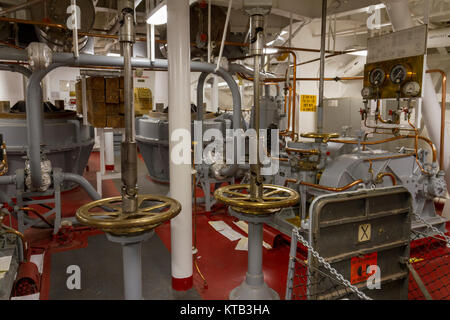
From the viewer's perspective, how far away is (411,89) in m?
3.70

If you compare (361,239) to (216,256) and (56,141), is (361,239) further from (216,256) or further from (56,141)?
(56,141)

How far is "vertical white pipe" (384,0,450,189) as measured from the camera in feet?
13.2

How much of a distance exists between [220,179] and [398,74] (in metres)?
2.68

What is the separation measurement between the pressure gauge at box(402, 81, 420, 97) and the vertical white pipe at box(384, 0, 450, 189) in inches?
12.4

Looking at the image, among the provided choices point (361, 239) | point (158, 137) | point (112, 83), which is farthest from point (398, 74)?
point (158, 137)

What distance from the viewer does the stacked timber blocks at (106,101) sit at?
3939 millimetres

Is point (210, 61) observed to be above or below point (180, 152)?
above

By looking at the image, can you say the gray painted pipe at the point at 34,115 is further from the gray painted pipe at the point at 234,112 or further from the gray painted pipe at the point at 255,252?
the gray painted pipe at the point at 255,252

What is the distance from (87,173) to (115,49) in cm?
352

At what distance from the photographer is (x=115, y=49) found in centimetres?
920

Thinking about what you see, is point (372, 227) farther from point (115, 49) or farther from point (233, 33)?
point (115, 49)

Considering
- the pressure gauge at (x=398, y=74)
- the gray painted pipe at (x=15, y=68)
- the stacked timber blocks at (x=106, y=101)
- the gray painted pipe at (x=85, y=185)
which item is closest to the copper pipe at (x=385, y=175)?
the pressure gauge at (x=398, y=74)

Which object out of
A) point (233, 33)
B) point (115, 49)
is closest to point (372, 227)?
point (233, 33)

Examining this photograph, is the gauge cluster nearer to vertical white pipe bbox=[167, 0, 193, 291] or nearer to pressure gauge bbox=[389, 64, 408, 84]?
pressure gauge bbox=[389, 64, 408, 84]
